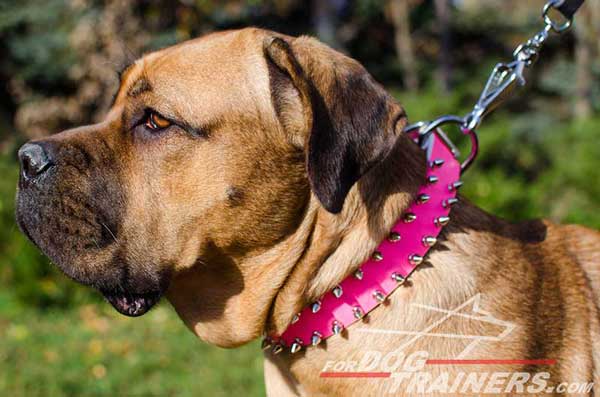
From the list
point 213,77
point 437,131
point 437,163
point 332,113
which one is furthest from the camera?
point 437,131

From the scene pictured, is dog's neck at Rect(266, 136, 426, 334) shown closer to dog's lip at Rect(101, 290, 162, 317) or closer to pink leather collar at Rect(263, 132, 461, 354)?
pink leather collar at Rect(263, 132, 461, 354)

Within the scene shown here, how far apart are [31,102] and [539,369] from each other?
12884 millimetres

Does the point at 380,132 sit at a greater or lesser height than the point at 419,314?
greater

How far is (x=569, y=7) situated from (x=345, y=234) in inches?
67.0

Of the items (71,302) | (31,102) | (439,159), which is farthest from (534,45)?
(31,102)

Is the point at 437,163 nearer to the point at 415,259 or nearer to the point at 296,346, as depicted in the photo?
the point at 415,259

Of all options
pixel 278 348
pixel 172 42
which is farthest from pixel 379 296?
pixel 172 42

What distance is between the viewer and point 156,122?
2828mm

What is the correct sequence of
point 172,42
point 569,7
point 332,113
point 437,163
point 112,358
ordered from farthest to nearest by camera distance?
point 172,42 → point 112,358 → point 569,7 → point 437,163 → point 332,113

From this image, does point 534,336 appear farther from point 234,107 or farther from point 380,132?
point 234,107

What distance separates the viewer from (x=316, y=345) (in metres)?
2.71

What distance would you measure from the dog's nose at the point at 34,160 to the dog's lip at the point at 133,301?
0.56 meters

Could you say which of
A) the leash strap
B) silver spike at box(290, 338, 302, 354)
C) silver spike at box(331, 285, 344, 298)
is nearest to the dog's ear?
silver spike at box(331, 285, 344, 298)

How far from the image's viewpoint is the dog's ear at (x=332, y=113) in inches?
99.5
